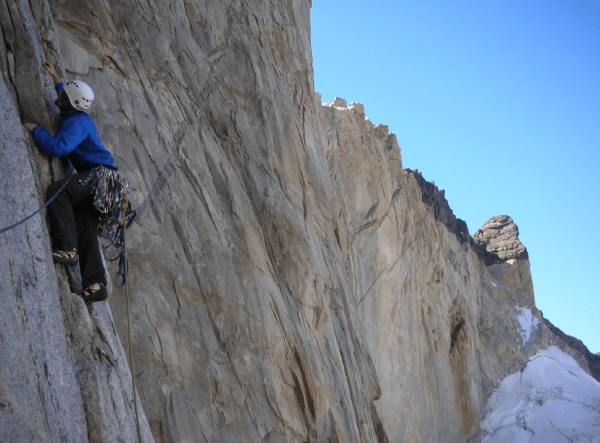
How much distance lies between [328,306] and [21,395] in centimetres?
803

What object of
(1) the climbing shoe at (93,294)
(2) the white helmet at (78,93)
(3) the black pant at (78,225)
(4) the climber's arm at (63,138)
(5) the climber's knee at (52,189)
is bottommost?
(1) the climbing shoe at (93,294)

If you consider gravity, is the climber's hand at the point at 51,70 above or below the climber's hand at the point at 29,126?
above

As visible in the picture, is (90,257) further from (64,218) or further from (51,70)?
(51,70)

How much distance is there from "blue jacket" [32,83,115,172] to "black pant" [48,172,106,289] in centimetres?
28

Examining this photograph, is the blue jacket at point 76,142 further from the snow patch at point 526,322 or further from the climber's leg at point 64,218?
the snow patch at point 526,322

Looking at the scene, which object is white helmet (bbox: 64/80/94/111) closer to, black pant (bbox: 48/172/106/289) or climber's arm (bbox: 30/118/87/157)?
climber's arm (bbox: 30/118/87/157)

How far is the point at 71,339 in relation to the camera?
6090 millimetres

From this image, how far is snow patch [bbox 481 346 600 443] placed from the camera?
87.1 ft

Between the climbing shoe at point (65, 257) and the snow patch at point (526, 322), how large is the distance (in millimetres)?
31306

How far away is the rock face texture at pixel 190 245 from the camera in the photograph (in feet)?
19.1

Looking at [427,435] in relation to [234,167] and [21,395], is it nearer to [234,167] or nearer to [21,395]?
[234,167]

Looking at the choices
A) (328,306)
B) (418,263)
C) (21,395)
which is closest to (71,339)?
(21,395)

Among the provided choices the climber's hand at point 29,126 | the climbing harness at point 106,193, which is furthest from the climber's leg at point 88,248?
the climber's hand at point 29,126

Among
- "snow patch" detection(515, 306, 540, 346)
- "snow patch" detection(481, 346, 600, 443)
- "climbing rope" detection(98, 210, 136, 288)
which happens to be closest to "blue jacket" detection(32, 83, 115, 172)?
"climbing rope" detection(98, 210, 136, 288)
